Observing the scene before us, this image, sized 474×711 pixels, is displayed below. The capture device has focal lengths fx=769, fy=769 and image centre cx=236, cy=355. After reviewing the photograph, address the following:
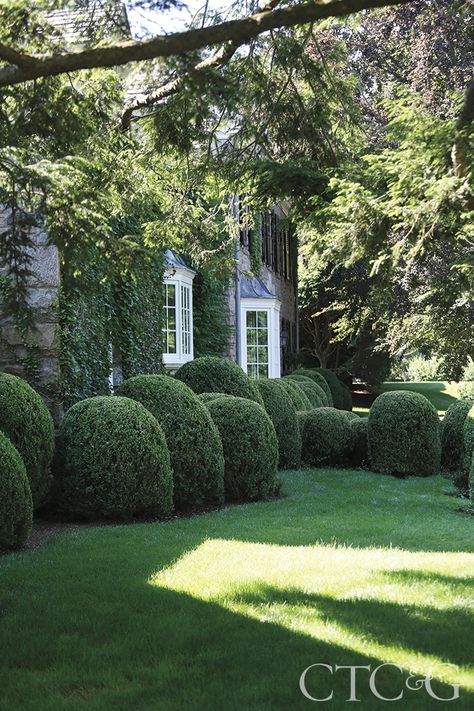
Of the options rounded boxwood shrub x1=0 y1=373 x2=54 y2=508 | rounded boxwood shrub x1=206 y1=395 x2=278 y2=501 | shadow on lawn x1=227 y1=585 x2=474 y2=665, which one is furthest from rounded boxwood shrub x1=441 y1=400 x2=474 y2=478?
shadow on lawn x1=227 y1=585 x2=474 y2=665

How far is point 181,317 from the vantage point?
563 inches

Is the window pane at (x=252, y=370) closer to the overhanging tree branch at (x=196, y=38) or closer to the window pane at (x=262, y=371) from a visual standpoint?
the window pane at (x=262, y=371)

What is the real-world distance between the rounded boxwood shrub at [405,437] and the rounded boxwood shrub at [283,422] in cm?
123

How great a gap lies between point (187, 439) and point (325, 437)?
14.6 ft

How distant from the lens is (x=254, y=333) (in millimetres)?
17797

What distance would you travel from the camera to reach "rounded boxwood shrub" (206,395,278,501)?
8938 millimetres

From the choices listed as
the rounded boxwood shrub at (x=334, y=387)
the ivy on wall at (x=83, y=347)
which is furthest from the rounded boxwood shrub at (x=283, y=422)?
the rounded boxwood shrub at (x=334, y=387)

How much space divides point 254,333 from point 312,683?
47.7ft

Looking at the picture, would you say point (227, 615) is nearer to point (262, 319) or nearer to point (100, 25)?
point (100, 25)

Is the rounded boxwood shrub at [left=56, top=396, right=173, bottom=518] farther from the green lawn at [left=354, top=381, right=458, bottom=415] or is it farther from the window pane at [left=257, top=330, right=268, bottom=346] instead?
the green lawn at [left=354, top=381, right=458, bottom=415]

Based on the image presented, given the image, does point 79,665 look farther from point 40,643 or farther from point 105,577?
point 105,577

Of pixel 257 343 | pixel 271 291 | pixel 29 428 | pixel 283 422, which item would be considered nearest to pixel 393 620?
pixel 29 428

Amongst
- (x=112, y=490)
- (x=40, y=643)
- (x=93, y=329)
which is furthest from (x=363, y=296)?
(x=40, y=643)

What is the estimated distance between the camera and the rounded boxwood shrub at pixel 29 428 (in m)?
6.97
